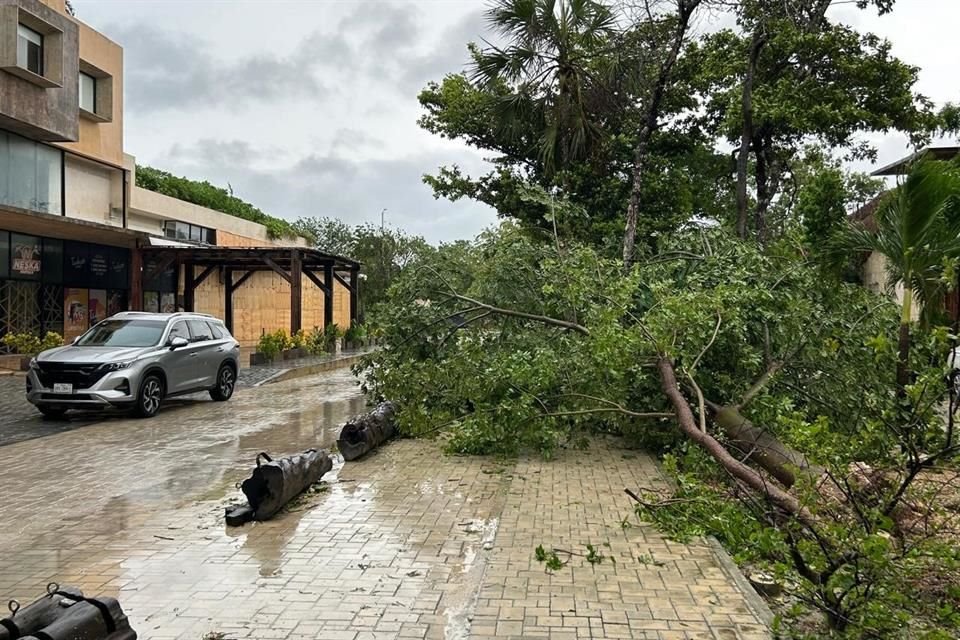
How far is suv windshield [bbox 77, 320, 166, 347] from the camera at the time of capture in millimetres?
12219

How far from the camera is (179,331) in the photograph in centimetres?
1297

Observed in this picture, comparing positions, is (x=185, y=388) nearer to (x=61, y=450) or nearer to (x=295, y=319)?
(x=61, y=450)

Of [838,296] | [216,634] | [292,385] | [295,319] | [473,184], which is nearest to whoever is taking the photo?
[216,634]

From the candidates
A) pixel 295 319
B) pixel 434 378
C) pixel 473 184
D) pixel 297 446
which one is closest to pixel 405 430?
pixel 434 378

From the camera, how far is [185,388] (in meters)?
12.9

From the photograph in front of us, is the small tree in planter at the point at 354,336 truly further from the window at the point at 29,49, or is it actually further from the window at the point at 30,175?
the window at the point at 29,49

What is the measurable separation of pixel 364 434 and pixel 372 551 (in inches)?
139

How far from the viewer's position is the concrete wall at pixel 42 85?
57.8 ft

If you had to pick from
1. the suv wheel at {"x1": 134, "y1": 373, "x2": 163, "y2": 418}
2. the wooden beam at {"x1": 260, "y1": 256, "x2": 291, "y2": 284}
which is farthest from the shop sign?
the suv wheel at {"x1": 134, "y1": 373, "x2": 163, "y2": 418}

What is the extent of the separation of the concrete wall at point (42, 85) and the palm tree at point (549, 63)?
38.5 ft

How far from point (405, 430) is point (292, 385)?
344 inches

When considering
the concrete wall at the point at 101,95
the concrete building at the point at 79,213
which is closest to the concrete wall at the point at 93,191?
the concrete building at the point at 79,213

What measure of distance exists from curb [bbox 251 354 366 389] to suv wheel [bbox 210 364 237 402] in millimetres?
2259

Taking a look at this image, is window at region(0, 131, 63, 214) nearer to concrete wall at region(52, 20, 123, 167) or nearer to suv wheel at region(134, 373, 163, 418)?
concrete wall at region(52, 20, 123, 167)
